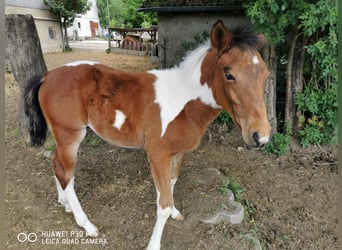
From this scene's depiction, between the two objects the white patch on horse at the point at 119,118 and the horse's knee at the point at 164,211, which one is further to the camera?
the white patch on horse at the point at 119,118

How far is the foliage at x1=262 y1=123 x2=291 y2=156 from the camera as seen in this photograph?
3523 millimetres

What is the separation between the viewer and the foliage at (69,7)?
17.3ft

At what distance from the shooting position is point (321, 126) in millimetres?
3465

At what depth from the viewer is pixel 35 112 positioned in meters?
2.31

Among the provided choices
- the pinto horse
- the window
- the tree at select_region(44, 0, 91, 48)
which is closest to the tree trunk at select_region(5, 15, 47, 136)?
the pinto horse

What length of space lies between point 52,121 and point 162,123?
892 millimetres

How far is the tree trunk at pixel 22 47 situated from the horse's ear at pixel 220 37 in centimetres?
245

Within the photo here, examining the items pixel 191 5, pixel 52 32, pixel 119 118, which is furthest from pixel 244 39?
pixel 52 32

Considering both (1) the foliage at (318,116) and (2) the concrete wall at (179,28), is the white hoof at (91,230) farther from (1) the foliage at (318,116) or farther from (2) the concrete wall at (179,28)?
(2) the concrete wall at (179,28)

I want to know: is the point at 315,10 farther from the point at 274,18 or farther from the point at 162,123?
the point at 162,123

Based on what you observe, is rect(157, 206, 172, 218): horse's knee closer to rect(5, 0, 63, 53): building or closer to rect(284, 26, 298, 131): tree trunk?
rect(284, 26, 298, 131): tree trunk

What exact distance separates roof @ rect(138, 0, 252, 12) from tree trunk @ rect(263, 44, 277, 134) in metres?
1.58

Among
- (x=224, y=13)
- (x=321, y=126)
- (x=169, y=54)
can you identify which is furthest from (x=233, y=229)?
(x=169, y=54)

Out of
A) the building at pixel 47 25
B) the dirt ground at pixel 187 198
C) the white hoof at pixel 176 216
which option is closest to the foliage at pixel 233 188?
the dirt ground at pixel 187 198
